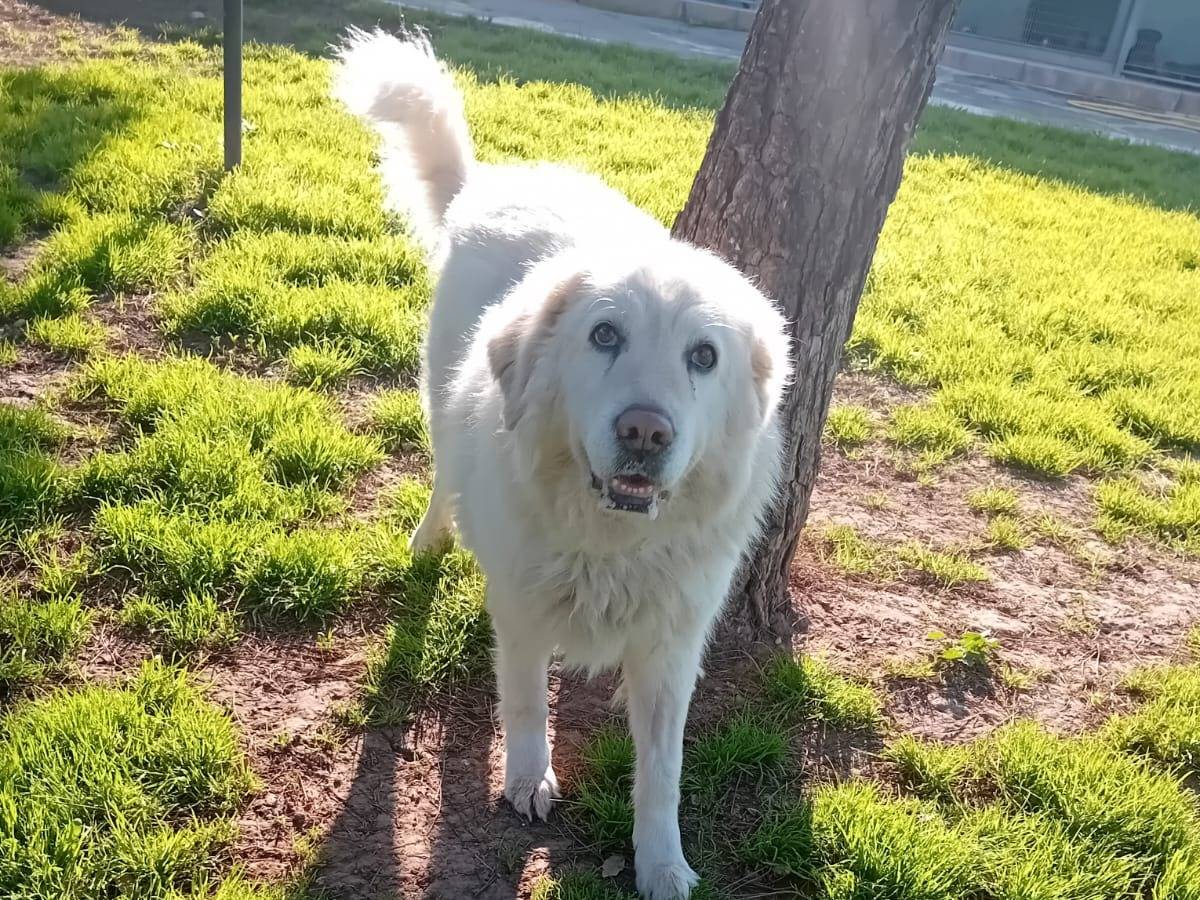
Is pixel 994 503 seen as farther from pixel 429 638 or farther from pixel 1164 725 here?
pixel 429 638

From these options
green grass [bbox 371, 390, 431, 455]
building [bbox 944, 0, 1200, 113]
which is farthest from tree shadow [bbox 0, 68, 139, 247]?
building [bbox 944, 0, 1200, 113]

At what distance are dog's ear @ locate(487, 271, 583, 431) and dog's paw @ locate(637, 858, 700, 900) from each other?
3.89 feet

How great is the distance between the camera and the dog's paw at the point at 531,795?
2557mm

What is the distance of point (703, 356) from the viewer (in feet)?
7.41

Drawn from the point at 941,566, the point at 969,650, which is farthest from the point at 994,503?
the point at 969,650

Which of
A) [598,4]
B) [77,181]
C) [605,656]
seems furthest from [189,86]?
[598,4]

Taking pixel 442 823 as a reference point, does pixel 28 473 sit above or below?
above

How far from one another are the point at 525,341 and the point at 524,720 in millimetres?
1066

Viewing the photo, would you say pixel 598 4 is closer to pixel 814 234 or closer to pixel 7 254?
pixel 7 254

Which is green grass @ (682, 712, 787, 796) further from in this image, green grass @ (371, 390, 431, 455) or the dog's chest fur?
green grass @ (371, 390, 431, 455)

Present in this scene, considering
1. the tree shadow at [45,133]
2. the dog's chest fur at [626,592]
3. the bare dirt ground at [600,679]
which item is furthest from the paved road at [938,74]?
the dog's chest fur at [626,592]

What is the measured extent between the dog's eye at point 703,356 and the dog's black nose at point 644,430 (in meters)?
0.26

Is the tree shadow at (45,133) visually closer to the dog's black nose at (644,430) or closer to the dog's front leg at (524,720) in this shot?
the dog's front leg at (524,720)

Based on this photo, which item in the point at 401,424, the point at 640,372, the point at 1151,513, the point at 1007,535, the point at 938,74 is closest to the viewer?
the point at 640,372
